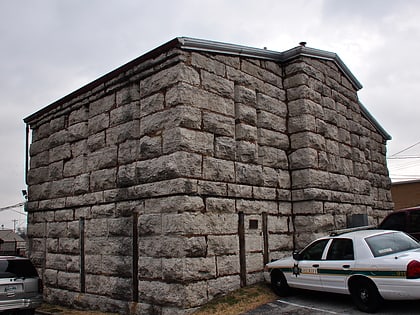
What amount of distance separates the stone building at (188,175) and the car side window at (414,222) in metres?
1.77

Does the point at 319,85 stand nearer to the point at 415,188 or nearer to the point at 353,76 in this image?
the point at 353,76

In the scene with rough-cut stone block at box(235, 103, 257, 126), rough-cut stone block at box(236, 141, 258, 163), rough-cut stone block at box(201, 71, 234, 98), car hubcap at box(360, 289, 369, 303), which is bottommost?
car hubcap at box(360, 289, 369, 303)

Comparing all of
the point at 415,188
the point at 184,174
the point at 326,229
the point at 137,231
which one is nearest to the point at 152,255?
the point at 137,231

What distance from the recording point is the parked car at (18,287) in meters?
10.4

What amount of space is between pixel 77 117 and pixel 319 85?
7.17m

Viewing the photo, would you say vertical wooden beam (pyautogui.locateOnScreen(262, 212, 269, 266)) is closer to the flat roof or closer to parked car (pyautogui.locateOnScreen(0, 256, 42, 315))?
the flat roof

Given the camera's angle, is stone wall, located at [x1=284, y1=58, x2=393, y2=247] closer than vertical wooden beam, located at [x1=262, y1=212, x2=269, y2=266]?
No

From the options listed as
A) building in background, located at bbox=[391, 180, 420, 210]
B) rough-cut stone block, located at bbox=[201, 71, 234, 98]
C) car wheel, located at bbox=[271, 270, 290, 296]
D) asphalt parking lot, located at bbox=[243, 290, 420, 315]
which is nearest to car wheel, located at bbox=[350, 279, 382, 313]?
asphalt parking lot, located at bbox=[243, 290, 420, 315]

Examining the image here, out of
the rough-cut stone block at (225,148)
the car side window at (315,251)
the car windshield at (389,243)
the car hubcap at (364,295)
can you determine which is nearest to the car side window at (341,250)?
the car side window at (315,251)

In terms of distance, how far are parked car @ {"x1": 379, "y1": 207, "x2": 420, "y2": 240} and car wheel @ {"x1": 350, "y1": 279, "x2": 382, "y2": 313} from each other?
4394 millimetres

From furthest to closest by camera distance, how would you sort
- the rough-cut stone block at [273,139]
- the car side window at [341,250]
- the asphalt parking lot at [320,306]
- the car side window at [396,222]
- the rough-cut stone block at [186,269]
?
the car side window at [396,222]
the rough-cut stone block at [273,139]
the rough-cut stone block at [186,269]
the car side window at [341,250]
the asphalt parking lot at [320,306]

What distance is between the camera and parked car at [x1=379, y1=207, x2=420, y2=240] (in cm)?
1200

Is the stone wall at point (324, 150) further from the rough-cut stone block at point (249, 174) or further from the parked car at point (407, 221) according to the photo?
the rough-cut stone block at point (249, 174)

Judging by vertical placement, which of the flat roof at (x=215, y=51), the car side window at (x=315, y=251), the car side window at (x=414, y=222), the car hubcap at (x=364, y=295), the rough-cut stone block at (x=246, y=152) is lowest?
the car hubcap at (x=364, y=295)
